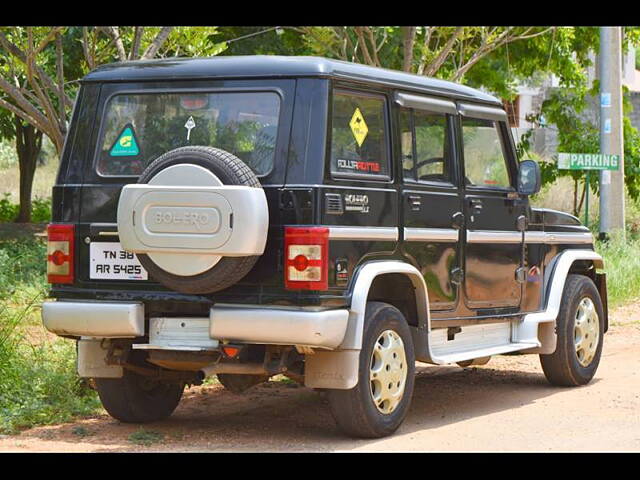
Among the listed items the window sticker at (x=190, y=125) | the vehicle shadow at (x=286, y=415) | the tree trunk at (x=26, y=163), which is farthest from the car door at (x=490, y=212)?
the tree trunk at (x=26, y=163)

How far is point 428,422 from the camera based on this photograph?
8.52m

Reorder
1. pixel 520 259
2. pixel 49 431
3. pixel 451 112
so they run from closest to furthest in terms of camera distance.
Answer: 1. pixel 49 431
2. pixel 451 112
3. pixel 520 259

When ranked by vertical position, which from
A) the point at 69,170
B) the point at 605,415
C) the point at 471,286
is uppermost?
the point at 69,170

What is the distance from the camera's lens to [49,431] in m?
8.09

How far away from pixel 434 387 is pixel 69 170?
373cm

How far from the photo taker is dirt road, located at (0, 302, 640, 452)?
7.52m

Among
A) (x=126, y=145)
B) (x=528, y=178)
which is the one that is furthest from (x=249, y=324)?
(x=528, y=178)

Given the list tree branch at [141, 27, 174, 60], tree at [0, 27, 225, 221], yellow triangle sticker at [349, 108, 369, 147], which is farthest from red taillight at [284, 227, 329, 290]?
tree branch at [141, 27, 174, 60]

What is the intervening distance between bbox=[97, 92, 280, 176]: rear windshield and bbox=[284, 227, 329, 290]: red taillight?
1.51ft

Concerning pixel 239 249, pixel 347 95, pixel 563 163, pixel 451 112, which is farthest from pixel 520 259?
pixel 563 163

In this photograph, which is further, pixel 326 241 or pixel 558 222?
pixel 558 222

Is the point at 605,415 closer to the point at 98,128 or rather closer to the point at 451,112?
the point at 451,112

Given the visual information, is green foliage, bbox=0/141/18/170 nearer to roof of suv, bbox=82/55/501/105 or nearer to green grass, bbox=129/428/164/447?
roof of suv, bbox=82/55/501/105

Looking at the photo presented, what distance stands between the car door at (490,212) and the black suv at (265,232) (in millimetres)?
42
